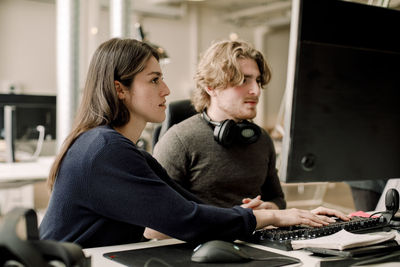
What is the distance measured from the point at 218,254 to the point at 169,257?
0.13m

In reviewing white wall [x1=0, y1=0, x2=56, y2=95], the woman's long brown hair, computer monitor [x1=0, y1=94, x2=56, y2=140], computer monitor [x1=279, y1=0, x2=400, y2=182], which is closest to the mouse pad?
computer monitor [x1=279, y1=0, x2=400, y2=182]

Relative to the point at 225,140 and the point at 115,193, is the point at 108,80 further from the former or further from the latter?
the point at 225,140

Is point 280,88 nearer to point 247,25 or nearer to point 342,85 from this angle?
point 247,25

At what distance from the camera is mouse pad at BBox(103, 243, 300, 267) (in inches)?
39.6

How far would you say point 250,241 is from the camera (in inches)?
48.7

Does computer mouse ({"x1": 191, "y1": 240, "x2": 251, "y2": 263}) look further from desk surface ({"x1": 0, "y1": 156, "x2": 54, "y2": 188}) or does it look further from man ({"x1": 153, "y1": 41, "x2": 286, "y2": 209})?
desk surface ({"x1": 0, "y1": 156, "x2": 54, "y2": 188})

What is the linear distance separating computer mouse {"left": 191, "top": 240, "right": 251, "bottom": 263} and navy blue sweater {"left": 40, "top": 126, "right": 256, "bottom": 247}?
0.13 m

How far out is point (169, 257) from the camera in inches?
42.0

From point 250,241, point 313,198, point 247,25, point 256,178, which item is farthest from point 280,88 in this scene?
point 250,241

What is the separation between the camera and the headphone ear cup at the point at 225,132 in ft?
5.95

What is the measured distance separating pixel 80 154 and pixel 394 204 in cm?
93

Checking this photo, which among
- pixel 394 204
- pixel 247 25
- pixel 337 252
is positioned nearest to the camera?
pixel 337 252

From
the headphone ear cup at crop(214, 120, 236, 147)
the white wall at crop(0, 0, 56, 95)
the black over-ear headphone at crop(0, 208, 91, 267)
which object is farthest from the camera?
the white wall at crop(0, 0, 56, 95)

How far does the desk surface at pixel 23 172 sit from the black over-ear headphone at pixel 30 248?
2.32 metres
